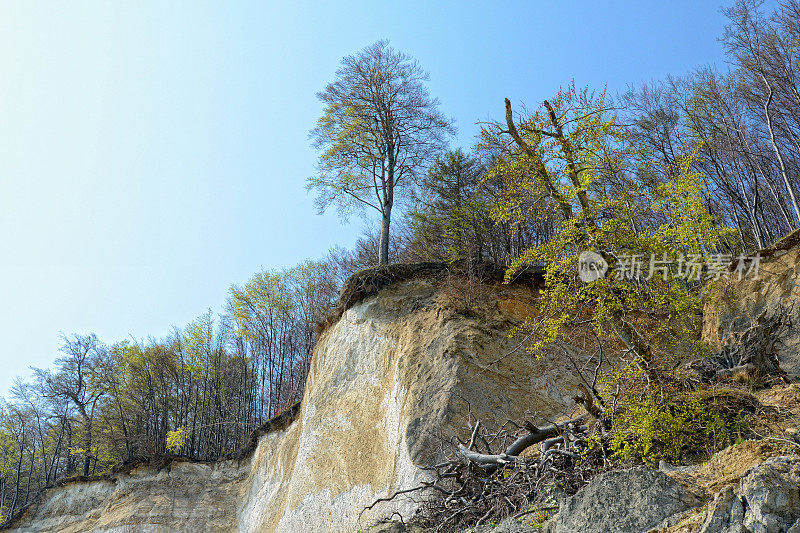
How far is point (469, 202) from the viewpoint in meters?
23.8

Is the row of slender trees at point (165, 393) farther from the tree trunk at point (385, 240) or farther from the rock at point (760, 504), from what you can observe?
the rock at point (760, 504)

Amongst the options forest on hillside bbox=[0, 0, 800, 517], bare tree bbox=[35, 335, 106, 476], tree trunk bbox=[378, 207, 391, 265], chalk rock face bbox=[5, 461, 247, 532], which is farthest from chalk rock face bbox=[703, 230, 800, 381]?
bare tree bbox=[35, 335, 106, 476]

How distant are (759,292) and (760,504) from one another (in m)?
9.40

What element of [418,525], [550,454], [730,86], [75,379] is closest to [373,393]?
[418,525]

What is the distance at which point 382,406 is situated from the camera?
14.0 metres

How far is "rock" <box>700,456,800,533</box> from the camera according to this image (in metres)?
4.15

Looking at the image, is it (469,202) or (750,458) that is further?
(469,202)

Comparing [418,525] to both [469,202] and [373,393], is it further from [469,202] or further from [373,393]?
[469,202]

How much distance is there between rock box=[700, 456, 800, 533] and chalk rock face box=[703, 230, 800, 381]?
7.88m

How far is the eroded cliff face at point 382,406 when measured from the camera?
11.9 m

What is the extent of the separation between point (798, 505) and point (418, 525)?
189 inches

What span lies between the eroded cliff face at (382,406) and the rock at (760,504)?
496 centimetres

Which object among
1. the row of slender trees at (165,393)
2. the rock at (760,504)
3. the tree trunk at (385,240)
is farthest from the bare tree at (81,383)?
the rock at (760,504)

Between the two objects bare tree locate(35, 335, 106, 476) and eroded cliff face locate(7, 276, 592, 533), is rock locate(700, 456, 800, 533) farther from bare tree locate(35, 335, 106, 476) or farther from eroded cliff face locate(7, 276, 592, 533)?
bare tree locate(35, 335, 106, 476)
